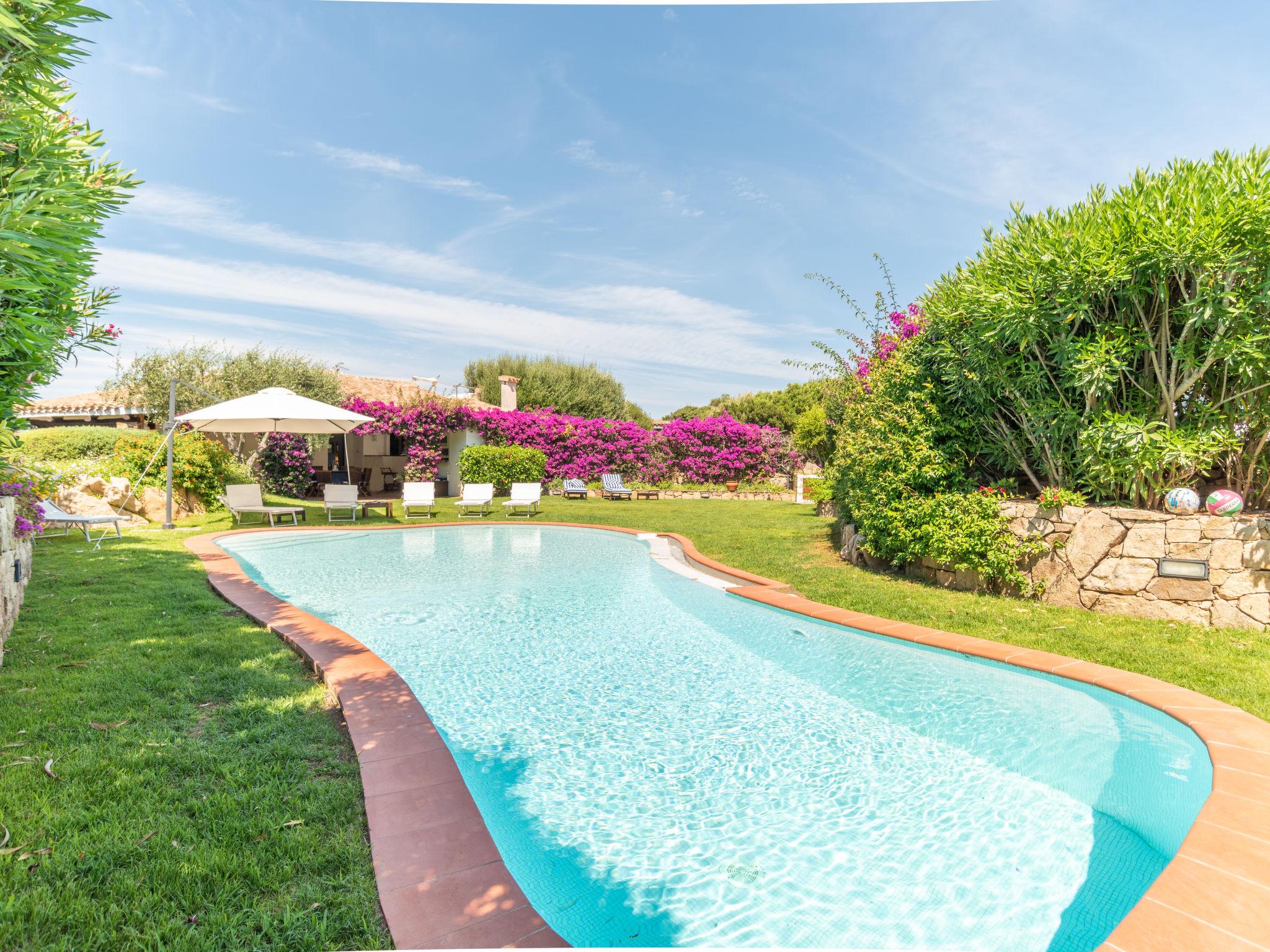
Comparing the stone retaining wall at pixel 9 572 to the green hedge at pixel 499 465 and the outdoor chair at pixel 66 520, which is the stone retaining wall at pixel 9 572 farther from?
the green hedge at pixel 499 465

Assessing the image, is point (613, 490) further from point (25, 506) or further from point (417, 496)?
point (25, 506)

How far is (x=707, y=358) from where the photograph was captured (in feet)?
83.3

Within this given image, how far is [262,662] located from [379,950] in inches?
120

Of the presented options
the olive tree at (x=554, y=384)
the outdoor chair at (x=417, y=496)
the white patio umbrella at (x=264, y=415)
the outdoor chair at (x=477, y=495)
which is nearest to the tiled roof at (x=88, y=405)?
the white patio umbrella at (x=264, y=415)

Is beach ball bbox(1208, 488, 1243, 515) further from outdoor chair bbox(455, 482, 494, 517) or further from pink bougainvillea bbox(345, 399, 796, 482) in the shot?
pink bougainvillea bbox(345, 399, 796, 482)

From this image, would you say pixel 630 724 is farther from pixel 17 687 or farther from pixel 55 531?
pixel 55 531

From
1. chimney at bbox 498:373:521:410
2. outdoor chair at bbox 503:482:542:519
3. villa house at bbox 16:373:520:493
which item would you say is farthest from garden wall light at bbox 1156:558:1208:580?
chimney at bbox 498:373:521:410

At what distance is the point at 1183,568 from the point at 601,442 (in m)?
18.5

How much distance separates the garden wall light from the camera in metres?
5.43

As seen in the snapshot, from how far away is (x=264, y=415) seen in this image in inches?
450

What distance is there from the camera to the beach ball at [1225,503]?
530 centimetres

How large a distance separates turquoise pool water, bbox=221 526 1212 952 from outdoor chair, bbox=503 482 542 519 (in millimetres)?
8868

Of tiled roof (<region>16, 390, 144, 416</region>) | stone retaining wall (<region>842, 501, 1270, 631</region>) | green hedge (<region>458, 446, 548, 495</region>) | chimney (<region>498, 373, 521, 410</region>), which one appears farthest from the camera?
chimney (<region>498, 373, 521, 410</region>)

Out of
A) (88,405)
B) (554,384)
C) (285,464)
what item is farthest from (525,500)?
(554,384)
